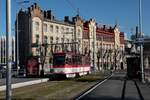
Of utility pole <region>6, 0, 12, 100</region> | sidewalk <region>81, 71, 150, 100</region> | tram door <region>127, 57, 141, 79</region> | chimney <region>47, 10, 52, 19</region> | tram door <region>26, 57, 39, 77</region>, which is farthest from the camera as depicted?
chimney <region>47, 10, 52, 19</region>

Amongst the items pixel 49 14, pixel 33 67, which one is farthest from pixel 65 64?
pixel 49 14

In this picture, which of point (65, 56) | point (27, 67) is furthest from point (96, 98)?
point (27, 67)

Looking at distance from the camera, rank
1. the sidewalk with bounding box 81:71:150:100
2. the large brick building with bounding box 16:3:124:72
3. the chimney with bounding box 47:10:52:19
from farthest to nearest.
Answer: the chimney with bounding box 47:10:52:19
the large brick building with bounding box 16:3:124:72
the sidewalk with bounding box 81:71:150:100

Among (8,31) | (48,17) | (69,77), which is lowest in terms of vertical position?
(69,77)

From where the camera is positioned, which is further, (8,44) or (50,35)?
(50,35)

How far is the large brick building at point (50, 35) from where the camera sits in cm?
9775

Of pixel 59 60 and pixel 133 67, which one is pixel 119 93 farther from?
pixel 133 67

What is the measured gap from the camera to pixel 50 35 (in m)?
108

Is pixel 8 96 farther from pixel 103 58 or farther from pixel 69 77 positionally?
pixel 103 58

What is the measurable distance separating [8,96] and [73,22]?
114 m

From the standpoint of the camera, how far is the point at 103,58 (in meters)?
143

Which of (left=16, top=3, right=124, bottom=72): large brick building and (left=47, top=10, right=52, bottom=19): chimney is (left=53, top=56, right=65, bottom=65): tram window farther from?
(left=47, top=10, right=52, bottom=19): chimney

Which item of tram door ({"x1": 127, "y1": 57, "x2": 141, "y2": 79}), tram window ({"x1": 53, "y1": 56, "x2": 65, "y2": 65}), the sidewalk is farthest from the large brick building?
the sidewalk

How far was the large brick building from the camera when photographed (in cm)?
9775
